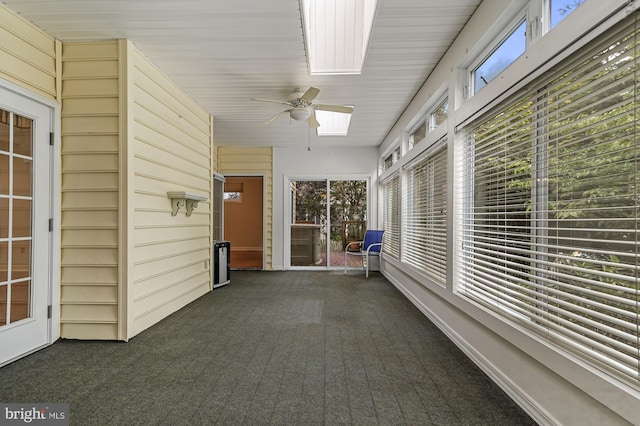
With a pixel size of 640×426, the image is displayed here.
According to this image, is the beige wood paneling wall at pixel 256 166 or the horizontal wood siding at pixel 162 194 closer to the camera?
the horizontal wood siding at pixel 162 194

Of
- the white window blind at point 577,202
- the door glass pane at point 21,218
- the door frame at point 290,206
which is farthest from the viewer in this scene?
the door frame at point 290,206

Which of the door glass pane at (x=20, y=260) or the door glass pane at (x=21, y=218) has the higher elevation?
the door glass pane at (x=21, y=218)

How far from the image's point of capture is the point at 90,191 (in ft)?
9.32

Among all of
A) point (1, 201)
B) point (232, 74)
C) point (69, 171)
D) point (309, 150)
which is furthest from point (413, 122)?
point (1, 201)

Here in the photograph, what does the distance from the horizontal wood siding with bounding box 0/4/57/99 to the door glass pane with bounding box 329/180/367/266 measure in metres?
4.76

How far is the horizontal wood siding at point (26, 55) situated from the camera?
2.35 m

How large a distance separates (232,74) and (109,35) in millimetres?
1100

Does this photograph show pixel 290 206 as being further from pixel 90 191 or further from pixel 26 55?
pixel 26 55

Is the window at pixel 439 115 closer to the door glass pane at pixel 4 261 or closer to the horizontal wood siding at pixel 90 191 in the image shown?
the horizontal wood siding at pixel 90 191

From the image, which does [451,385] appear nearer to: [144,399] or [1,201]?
[144,399]

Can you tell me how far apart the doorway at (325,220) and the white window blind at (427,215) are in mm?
2187

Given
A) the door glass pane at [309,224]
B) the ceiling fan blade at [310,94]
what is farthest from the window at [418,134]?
the door glass pane at [309,224]

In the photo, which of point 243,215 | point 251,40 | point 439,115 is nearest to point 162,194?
point 251,40

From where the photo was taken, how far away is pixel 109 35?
275 centimetres
